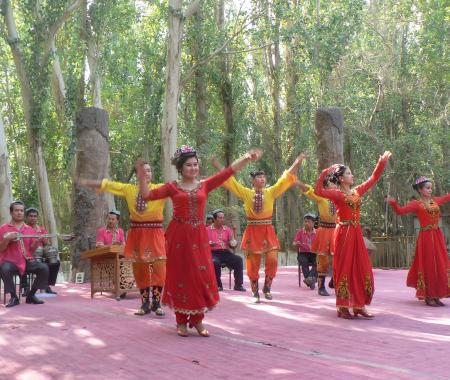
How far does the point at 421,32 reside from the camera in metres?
22.5

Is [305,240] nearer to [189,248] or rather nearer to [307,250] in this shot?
[307,250]

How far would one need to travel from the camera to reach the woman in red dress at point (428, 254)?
848 cm

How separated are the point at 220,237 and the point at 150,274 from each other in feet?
12.7

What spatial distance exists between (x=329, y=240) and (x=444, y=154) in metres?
14.0

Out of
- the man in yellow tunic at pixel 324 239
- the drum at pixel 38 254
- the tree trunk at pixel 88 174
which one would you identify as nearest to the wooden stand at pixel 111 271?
the drum at pixel 38 254

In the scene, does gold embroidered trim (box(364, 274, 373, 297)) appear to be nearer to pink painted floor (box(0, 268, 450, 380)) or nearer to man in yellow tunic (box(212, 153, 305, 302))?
pink painted floor (box(0, 268, 450, 380))

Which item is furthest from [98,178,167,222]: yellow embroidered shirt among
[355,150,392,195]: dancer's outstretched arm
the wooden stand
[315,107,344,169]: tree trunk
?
[315,107,344,169]: tree trunk

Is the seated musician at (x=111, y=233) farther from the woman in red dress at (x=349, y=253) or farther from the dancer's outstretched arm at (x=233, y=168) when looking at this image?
the dancer's outstretched arm at (x=233, y=168)

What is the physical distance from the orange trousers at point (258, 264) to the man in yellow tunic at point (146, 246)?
1.86 m

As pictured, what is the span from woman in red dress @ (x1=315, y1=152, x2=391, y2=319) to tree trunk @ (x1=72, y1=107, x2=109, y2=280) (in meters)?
6.84

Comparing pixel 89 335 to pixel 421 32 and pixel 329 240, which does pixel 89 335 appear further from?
pixel 421 32

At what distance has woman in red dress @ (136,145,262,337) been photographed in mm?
5945

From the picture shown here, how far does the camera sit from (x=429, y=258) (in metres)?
8.62

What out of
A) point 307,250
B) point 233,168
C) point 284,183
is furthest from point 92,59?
point 233,168
